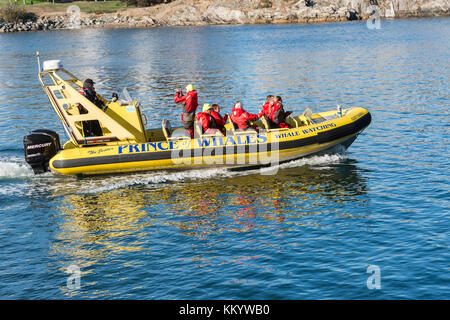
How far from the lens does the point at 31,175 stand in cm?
1806

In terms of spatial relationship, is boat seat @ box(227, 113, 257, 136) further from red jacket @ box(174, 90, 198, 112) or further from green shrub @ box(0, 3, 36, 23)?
green shrub @ box(0, 3, 36, 23)

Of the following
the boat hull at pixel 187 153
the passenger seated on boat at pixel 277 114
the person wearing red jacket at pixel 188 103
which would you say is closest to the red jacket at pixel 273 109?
the passenger seated on boat at pixel 277 114

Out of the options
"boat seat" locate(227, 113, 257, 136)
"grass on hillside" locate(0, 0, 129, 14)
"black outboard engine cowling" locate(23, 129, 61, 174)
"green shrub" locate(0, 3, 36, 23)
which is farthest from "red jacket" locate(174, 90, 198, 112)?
"green shrub" locate(0, 3, 36, 23)

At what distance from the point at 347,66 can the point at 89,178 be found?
27.4 meters

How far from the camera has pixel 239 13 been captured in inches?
3691

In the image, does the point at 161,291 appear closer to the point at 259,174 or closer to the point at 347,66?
the point at 259,174

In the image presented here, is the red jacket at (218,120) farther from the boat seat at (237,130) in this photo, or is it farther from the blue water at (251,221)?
the blue water at (251,221)

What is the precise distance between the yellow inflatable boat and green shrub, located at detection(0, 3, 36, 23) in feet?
293

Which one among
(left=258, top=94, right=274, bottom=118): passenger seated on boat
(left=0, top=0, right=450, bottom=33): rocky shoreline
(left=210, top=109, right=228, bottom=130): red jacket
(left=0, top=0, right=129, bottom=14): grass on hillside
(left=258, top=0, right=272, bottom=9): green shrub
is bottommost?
(left=210, top=109, right=228, bottom=130): red jacket

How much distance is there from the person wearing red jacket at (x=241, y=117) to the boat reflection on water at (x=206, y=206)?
1.66 m

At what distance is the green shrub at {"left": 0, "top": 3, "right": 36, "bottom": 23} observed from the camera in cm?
9806

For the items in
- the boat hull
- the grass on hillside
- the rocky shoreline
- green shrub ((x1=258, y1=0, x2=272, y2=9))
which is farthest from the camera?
the grass on hillside

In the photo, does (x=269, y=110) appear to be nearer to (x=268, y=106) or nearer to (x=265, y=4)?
(x=268, y=106)
